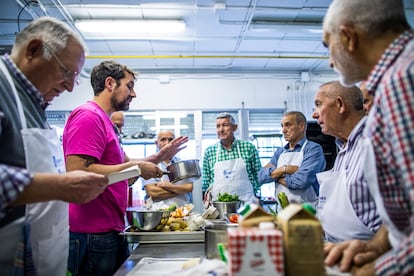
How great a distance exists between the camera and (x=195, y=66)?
5047 mm

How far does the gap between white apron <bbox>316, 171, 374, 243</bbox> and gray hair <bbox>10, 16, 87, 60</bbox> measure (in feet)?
3.61

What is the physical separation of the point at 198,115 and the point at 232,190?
7.31 ft

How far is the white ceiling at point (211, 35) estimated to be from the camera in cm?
320

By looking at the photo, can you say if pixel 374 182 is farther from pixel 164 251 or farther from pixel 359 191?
pixel 164 251

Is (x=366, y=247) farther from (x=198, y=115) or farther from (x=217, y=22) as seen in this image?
(x=198, y=115)

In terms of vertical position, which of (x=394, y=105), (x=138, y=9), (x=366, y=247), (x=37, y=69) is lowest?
(x=366, y=247)

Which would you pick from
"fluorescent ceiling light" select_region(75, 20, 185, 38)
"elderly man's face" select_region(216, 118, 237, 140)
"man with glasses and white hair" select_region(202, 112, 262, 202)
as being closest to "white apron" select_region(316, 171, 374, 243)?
"man with glasses and white hair" select_region(202, 112, 262, 202)

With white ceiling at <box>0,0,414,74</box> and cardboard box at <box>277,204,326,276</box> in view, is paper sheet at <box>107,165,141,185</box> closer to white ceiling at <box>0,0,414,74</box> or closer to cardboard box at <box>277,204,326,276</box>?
cardboard box at <box>277,204,326,276</box>

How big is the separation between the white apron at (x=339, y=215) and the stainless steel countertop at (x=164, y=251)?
48 centimetres

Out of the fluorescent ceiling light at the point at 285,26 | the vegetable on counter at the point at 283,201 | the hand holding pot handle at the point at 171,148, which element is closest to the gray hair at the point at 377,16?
the vegetable on counter at the point at 283,201

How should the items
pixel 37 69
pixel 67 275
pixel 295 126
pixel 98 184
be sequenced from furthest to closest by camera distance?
pixel 295 126
pixel 67 275
pixel 37 69
pixel 98 184

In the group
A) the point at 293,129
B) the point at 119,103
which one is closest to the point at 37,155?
the point at 119,103

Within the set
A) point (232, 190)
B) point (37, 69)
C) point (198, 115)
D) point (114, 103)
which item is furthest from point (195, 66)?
point (37, 69)

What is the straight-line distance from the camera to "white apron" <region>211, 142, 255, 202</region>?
9.94 feet
